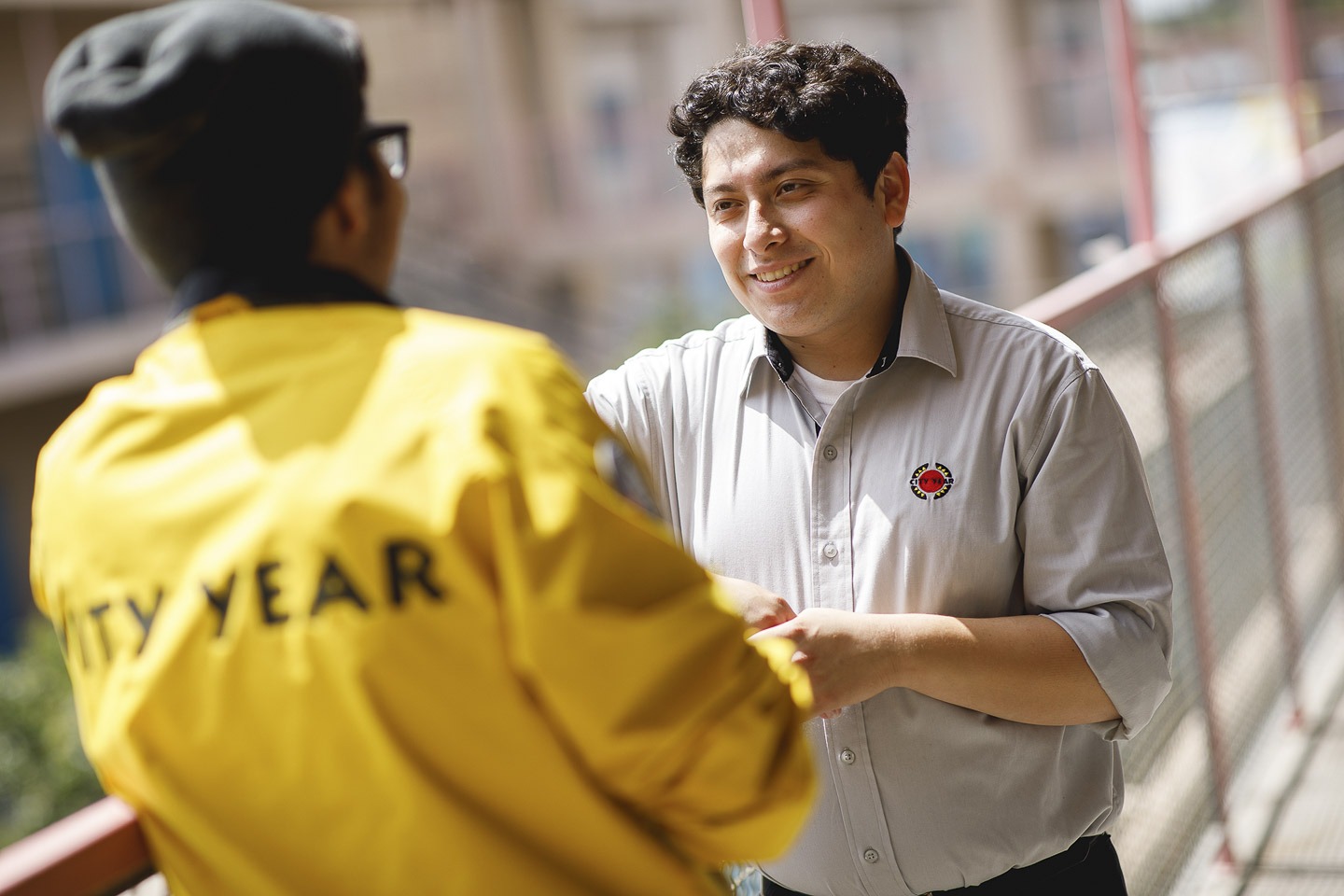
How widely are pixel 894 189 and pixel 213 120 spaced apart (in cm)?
92

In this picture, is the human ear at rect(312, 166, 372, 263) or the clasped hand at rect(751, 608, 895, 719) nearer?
the human ear at rect(312, 166, 372, 263)

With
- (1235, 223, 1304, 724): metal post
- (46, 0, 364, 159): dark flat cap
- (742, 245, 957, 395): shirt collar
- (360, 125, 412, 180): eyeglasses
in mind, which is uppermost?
(46, 0, 364, 159): dark flat cap

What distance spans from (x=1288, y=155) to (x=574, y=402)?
179 inches

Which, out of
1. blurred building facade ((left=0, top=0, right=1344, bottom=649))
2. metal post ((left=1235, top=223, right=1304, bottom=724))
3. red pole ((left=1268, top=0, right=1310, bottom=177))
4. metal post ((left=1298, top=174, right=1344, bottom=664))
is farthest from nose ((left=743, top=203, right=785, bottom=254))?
blurred building facade ((left=0, top=0, right=1344, bottom=649))

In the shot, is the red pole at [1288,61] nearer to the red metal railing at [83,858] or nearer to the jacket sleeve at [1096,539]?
the jacket sleeve at [1096,539]

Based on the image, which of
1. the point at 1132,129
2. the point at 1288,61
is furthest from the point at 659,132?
the point at 1132,129

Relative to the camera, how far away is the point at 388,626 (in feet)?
2.68

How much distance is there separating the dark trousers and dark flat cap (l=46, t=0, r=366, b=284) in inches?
42.5

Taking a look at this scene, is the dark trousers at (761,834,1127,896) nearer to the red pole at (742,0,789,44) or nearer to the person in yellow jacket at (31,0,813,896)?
the person in yellow jacket at (31,0,813,896)

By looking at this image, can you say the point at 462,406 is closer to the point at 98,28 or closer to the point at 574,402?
the point at 574,402

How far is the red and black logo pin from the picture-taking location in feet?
4.81

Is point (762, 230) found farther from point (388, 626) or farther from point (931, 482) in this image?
point (388, 626)

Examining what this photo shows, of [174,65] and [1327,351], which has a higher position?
[174,65]

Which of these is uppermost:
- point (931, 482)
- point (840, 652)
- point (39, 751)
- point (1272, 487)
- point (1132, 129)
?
point (1132, 129)
